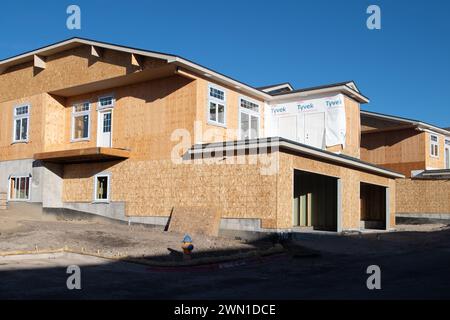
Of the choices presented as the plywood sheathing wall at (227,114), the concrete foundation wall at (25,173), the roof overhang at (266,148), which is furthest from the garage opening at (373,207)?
the concrete foundation wall at (25,173)

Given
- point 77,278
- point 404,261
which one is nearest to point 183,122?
point 404,261

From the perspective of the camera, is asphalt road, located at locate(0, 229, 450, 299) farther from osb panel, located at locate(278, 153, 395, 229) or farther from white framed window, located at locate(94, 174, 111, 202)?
white framed window, located at locate(94, 174, 111, 202)

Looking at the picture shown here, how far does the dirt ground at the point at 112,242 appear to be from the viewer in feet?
50.1

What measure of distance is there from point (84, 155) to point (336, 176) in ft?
37.7

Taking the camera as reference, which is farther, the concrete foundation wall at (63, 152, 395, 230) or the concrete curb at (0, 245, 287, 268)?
the concrete foundation wall at (63, 152, 395, 230)

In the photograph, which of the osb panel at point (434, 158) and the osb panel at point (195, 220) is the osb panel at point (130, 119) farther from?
the osb panel at point (434, 158)

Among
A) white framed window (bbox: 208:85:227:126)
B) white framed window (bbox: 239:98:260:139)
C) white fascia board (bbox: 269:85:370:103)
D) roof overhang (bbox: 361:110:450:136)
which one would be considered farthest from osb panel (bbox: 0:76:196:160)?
roof overhang (bbox: 361:110:450:136)

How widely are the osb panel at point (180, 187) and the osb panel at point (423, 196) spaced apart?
1999cm

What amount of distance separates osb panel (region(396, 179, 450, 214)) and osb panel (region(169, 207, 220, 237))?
2035 centimetres

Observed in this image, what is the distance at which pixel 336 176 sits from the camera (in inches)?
914

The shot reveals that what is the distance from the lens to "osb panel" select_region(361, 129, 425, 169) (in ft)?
128

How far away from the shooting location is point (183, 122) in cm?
2202
